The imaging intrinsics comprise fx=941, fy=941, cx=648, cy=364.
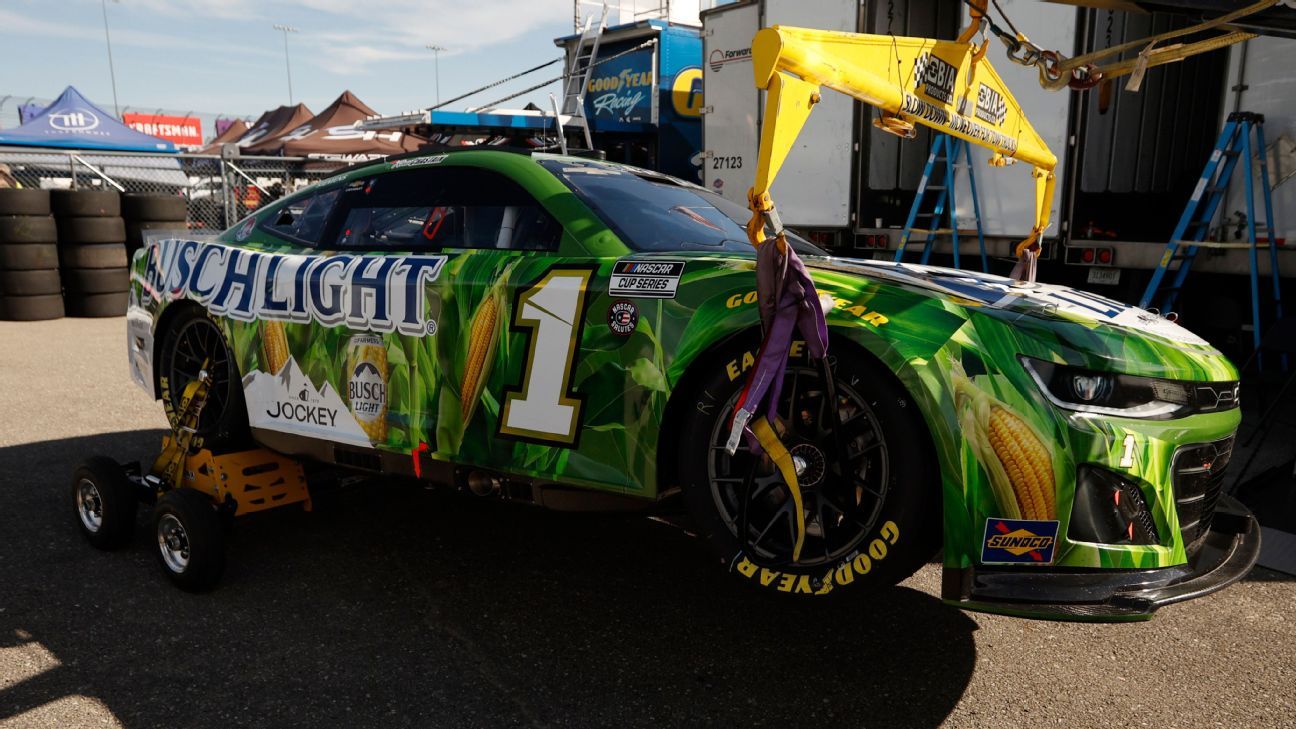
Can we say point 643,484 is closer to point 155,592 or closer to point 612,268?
point 612,268

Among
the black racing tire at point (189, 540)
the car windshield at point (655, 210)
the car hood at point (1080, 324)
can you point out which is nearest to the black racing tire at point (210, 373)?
the black racing tire at point (189, 540)

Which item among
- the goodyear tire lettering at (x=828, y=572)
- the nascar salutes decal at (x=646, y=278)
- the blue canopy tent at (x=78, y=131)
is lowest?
the goodyear tire lettering at (x=828, y=572)

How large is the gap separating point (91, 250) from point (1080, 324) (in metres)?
12.2

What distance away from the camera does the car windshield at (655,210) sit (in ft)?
10.9

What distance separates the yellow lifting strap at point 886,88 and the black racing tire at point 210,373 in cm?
266

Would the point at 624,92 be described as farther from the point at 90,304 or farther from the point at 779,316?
the point at 779,316

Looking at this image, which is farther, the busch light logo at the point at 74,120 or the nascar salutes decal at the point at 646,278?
the busch light logo at the point at 74,120

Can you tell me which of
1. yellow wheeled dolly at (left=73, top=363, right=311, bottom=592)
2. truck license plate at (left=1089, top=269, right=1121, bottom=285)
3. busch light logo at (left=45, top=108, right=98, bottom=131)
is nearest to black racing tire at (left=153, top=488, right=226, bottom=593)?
yellow wheeled dolly at (left=73, top=363, right=311, bottom=592)

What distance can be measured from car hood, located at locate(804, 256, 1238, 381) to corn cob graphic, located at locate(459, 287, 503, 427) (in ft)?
3.60

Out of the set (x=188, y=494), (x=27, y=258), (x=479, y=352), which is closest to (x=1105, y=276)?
(x=479, y=352)

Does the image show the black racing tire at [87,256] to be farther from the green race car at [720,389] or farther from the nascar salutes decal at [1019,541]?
the nascar salutes decal at [1019,541]

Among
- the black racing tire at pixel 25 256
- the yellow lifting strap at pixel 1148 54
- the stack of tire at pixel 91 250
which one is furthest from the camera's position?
the stack of tire at pixel 91 250

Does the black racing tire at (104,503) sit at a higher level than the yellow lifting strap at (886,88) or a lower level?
lower

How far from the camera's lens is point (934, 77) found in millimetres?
3410
